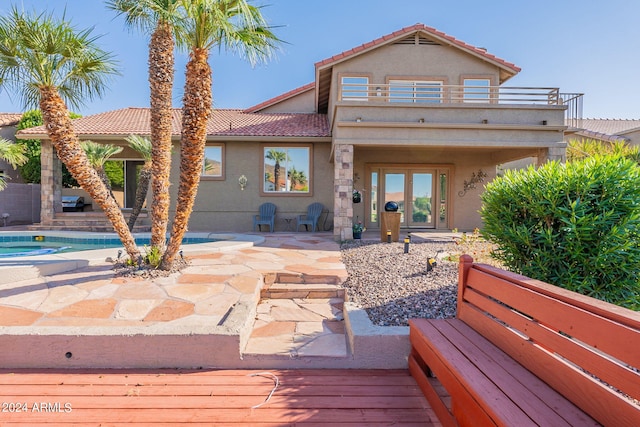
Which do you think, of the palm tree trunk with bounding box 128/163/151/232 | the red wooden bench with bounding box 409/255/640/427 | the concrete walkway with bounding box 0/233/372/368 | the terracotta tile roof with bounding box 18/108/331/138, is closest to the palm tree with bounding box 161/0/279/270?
the concrete walkway with bounding box 0/233/372/368

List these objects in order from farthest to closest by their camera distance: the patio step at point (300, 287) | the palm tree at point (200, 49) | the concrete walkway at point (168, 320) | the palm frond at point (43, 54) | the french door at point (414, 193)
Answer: the french door at point (414, 193)
the patio step at point (300, 287)
the palm tree at point (200, 49)
the palm frond at point (43, 54)
the concrete walkway at point (168, 320)

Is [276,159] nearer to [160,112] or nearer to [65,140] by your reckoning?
[160,112]

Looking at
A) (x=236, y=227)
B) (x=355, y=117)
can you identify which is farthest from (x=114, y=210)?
(x=236, y=227)

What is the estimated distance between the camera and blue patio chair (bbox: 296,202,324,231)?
11914 millimetres

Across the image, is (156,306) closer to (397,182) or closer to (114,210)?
(114,210)

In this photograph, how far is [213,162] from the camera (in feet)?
41.0

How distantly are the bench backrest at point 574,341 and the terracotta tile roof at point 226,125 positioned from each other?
33.5ft

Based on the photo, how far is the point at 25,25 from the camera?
163 inches

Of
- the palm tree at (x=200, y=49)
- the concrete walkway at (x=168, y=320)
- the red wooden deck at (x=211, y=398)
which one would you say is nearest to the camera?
the red wooden deck at (x=211, y=398)

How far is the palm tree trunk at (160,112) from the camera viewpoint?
182 inches

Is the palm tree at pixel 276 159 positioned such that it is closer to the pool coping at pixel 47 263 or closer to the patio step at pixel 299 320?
the pool coping at pixel 47 263

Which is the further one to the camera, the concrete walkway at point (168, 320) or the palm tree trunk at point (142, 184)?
the palm tree trunk at point (142, 184)

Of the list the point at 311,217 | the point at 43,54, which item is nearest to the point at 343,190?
the point at 311,217

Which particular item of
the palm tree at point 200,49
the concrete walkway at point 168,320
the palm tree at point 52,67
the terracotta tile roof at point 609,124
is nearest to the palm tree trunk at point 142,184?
the concrete walkway at point 168,320
